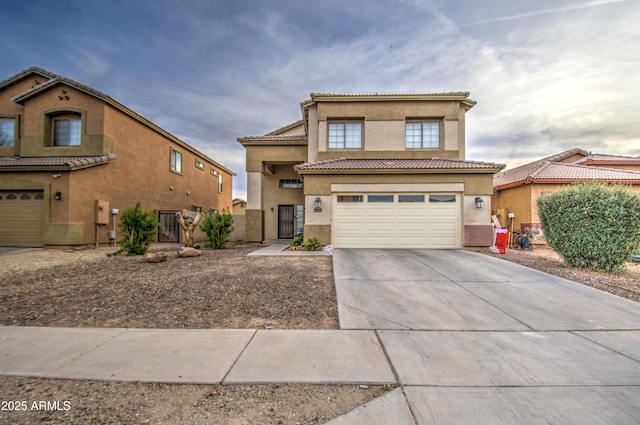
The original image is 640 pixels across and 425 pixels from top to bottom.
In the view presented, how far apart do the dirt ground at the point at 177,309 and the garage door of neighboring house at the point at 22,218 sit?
7.29 ft

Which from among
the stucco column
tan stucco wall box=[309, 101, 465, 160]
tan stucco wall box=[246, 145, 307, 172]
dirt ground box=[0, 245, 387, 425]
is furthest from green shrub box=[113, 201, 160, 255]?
tan stucco wall box=[309, 101, 465, 160]

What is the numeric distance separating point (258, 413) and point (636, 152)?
3483 centimetres

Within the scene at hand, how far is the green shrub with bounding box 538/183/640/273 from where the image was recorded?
707 centimetres

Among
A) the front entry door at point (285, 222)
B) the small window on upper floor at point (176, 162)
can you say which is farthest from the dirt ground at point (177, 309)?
the small window on upper floor at point (176, 162)

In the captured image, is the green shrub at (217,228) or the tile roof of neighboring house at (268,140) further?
the tile roof of neighboring house at (268,140)

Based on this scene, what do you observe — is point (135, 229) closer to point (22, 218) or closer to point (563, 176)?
point (22, 218)

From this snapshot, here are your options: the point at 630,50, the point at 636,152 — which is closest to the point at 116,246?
the point at 630,50

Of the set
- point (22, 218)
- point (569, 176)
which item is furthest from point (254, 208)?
point (569, 176)

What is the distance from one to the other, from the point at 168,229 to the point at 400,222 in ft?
44.1

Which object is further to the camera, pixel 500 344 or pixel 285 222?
pixel 285 222

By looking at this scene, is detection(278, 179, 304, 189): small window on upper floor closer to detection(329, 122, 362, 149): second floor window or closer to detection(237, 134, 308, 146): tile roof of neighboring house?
detection(237, 134, 308, 146): tile roof of neighboring house

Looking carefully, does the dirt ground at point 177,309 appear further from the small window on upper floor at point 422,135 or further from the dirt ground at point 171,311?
the small window on upper floor at point 422,135

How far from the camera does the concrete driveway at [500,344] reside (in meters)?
2.22

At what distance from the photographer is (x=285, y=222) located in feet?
51.7
